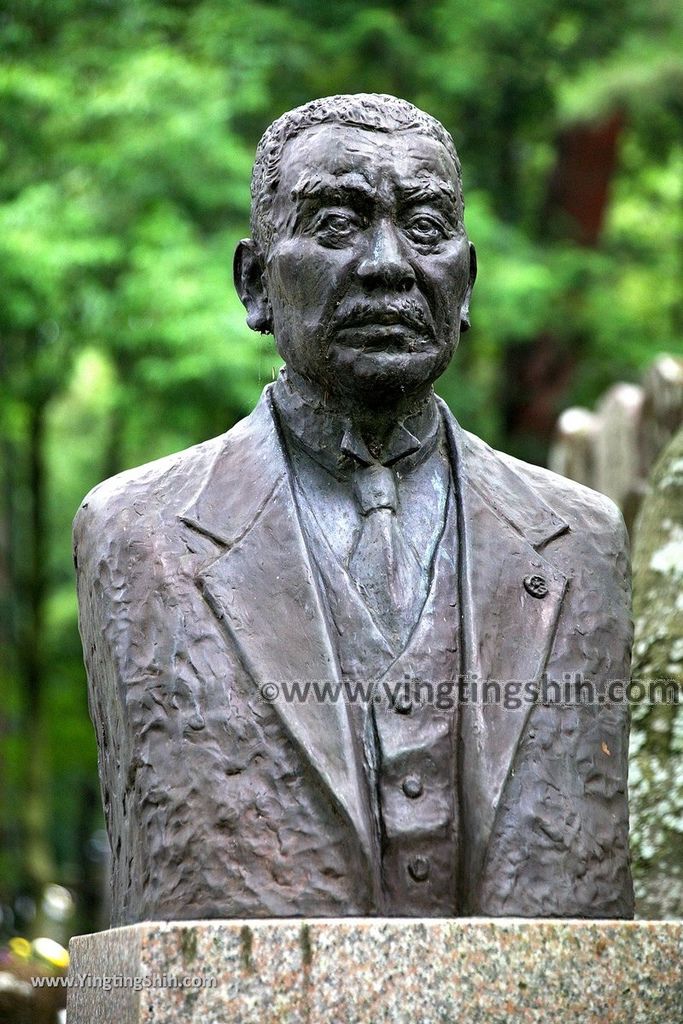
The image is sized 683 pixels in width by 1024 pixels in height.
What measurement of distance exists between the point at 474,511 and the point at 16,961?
5.89 m

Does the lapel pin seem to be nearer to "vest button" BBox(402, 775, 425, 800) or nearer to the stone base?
"vest button" BBox(402, 775, 425, 800)

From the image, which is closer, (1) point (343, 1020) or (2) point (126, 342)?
(1) point (343, 1020)

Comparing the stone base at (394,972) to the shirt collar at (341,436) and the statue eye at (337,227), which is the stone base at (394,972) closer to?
the shirt collar at (341,436)

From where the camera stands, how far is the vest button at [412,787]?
4.34 m

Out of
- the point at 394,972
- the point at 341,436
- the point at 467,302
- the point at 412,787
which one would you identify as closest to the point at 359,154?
the point at 467,302

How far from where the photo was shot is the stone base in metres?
3.99

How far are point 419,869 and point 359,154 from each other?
6.05 feet

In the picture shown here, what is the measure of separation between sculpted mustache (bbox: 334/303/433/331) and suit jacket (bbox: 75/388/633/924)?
434mm

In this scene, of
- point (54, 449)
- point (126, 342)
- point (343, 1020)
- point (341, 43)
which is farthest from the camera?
point (54, 449)

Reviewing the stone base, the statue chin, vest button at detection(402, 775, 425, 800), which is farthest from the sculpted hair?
the stone base

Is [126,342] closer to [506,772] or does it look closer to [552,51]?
[552,51]

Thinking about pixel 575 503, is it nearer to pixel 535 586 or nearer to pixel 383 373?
pixel 535 586

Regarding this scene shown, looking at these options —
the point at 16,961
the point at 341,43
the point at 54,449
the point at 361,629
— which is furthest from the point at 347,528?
the point at 54,449

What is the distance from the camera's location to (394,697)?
4422 millimetres
